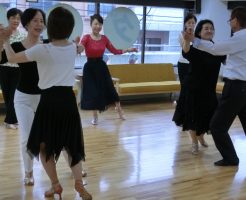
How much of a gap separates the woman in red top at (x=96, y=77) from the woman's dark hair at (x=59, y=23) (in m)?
2.77

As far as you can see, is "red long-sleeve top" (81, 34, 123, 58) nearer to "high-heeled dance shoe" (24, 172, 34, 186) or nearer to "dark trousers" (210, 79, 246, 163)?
"dark trousers" (210, 79, 246, 163)

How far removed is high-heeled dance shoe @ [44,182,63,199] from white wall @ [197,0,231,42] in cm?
605

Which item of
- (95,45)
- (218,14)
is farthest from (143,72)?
(95,45)

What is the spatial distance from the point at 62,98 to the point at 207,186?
1.59m

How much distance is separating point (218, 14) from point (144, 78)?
2018 mm

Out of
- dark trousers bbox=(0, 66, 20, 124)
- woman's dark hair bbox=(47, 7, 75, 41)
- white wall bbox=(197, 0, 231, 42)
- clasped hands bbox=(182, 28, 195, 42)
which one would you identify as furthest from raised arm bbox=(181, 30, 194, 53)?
white wall bbox=(197, 0, 231, 42)

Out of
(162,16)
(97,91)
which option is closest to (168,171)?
(97,91)

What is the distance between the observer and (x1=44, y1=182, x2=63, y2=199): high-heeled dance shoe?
305 cm

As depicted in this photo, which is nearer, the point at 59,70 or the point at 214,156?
the point at 59,70

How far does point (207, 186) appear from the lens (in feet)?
11.8

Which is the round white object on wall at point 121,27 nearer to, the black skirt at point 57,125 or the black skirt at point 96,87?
the black skirt at point 96,87

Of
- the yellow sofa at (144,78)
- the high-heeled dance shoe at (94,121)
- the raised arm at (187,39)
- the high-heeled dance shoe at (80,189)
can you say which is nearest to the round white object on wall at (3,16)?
the high-heeled dance shoe at (94,121)

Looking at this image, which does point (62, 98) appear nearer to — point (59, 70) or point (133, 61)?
point (59, 70)

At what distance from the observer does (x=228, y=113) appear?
4000mm
